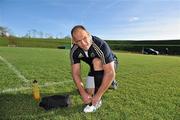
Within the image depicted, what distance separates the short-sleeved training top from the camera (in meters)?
4.57

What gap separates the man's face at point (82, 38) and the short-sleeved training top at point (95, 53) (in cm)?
21

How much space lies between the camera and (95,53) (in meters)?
4.66

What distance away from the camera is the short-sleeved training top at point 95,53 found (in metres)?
4.57

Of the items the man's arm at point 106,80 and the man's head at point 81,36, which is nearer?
the man's head at point 81,36

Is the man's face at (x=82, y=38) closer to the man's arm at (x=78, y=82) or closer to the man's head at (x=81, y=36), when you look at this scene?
the man's head at (x=81, y=36)

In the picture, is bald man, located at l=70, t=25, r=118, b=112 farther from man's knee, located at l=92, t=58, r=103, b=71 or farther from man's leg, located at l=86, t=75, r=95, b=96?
man's leg, located at l=86, t=75, r=95, b=96

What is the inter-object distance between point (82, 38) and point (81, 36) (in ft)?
0.15

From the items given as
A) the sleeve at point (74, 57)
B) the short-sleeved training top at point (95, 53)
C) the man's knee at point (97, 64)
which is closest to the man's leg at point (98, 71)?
the man's knee at point (97, 64)

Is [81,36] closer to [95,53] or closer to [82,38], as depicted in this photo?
[82,38]

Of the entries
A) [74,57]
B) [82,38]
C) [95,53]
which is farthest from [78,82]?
Answer: [82,38]

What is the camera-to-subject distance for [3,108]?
457 centimetres

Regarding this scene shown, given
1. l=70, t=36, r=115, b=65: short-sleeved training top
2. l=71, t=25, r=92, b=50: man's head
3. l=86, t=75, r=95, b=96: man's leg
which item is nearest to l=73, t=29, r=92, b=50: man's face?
l=71, t=25, r=92, b=50: man's head

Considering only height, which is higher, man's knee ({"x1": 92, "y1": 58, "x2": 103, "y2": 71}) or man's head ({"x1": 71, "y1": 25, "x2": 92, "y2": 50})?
man's head ({"x1": 71, "y1": 25, "x2": 92, "y2": 50})

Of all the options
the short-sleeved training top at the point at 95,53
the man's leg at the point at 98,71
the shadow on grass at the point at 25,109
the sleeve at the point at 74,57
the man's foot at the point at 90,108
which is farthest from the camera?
the man's leg at the point at 98,71
